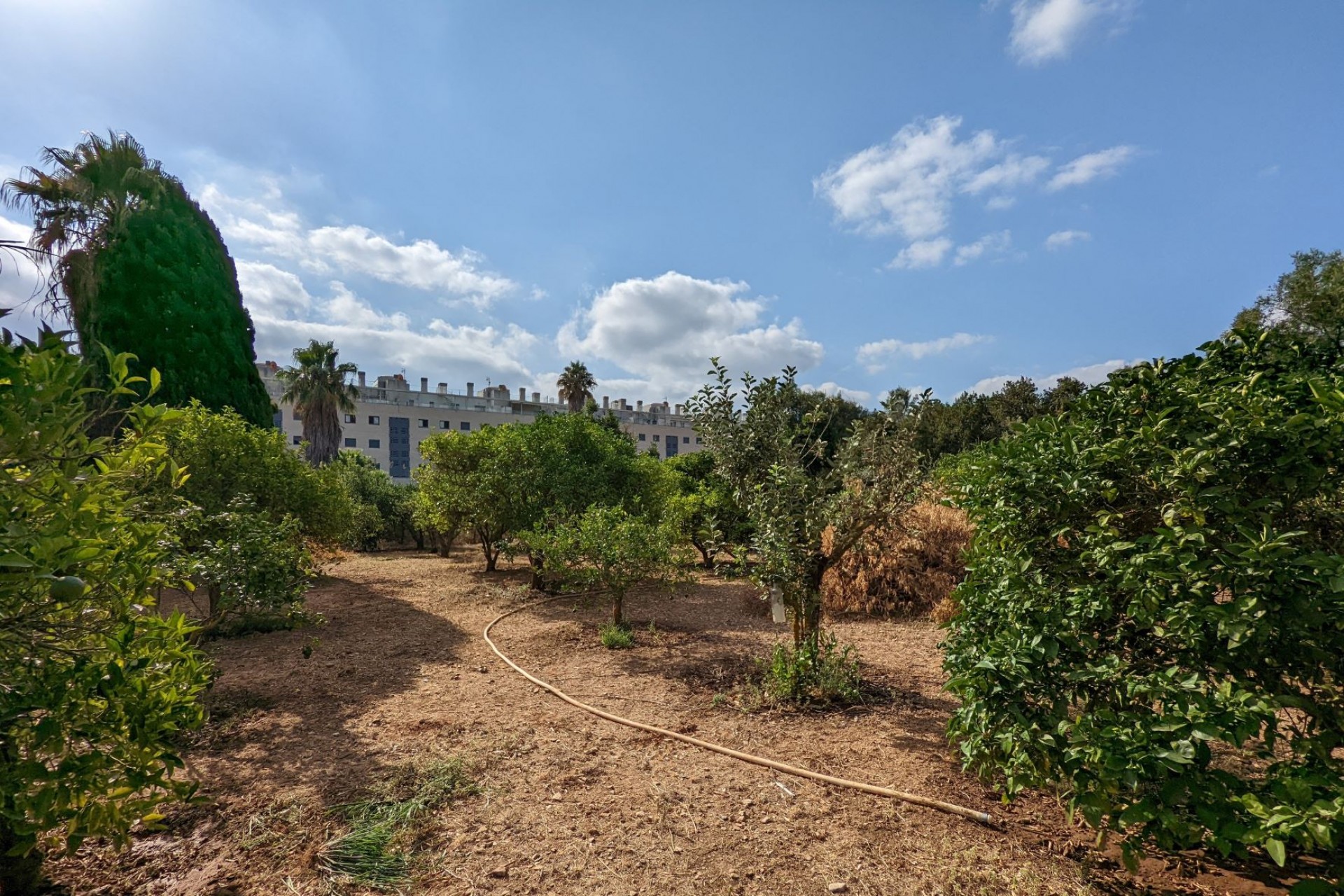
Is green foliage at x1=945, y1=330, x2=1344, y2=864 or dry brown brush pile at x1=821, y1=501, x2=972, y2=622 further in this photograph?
dry brown brush pile at x1=821, y1=501, x2=972, y2=622

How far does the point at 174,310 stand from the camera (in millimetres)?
14695

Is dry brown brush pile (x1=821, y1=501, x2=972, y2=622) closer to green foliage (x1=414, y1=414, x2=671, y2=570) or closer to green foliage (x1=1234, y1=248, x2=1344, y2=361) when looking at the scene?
green foliage (x1=414, y1=414, x2=671, y2=570)

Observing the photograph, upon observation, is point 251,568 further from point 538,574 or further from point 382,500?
point 382,500

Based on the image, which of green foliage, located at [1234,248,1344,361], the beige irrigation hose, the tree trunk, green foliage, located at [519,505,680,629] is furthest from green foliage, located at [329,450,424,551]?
green foliage, located at [1234,248,1344,361]

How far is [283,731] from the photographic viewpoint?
503 cm

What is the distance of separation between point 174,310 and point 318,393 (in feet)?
44.5

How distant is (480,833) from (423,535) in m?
21.0

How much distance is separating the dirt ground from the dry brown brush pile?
2613mm

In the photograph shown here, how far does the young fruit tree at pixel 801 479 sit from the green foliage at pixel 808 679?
93 mm

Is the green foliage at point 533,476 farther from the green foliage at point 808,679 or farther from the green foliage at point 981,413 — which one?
the green foliage at point 981,413

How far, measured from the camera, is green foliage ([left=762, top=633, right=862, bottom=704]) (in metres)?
5.59

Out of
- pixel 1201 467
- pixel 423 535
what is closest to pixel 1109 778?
pixel 1201 467

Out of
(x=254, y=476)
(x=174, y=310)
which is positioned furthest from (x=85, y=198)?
(x=254, y=476)

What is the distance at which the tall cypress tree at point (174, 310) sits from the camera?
46.0 feet
